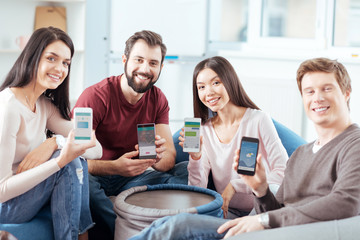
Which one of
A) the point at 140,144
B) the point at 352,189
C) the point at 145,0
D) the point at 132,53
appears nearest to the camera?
→ the point at 352,189

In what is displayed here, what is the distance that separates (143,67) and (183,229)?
117 cm

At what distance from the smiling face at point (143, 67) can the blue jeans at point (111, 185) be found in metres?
0.47

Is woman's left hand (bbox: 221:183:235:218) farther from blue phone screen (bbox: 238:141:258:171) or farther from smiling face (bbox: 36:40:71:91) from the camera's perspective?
smiling face (bbox: 36:40:71:91)

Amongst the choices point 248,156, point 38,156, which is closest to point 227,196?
point 248,156

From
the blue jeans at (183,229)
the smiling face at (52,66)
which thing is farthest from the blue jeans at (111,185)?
the blue jeans at (183,229)

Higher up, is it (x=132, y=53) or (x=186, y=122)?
(x=132, y=53)

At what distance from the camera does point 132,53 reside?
2488 millimetres

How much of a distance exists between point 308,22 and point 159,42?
2.52m

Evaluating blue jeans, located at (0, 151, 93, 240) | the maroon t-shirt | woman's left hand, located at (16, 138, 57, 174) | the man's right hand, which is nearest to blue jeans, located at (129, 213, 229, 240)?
blue jeans, located at (0, 151, 93, 240)

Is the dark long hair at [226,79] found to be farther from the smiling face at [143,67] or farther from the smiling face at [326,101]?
the smiling face at [326,101]

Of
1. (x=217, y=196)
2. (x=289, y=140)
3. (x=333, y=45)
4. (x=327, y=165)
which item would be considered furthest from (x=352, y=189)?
(x=333, y=45)

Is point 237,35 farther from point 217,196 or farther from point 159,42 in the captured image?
point 217,196

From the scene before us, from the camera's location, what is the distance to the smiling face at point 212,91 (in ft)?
7.47

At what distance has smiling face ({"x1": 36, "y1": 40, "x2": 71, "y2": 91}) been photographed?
1968 millimetres
